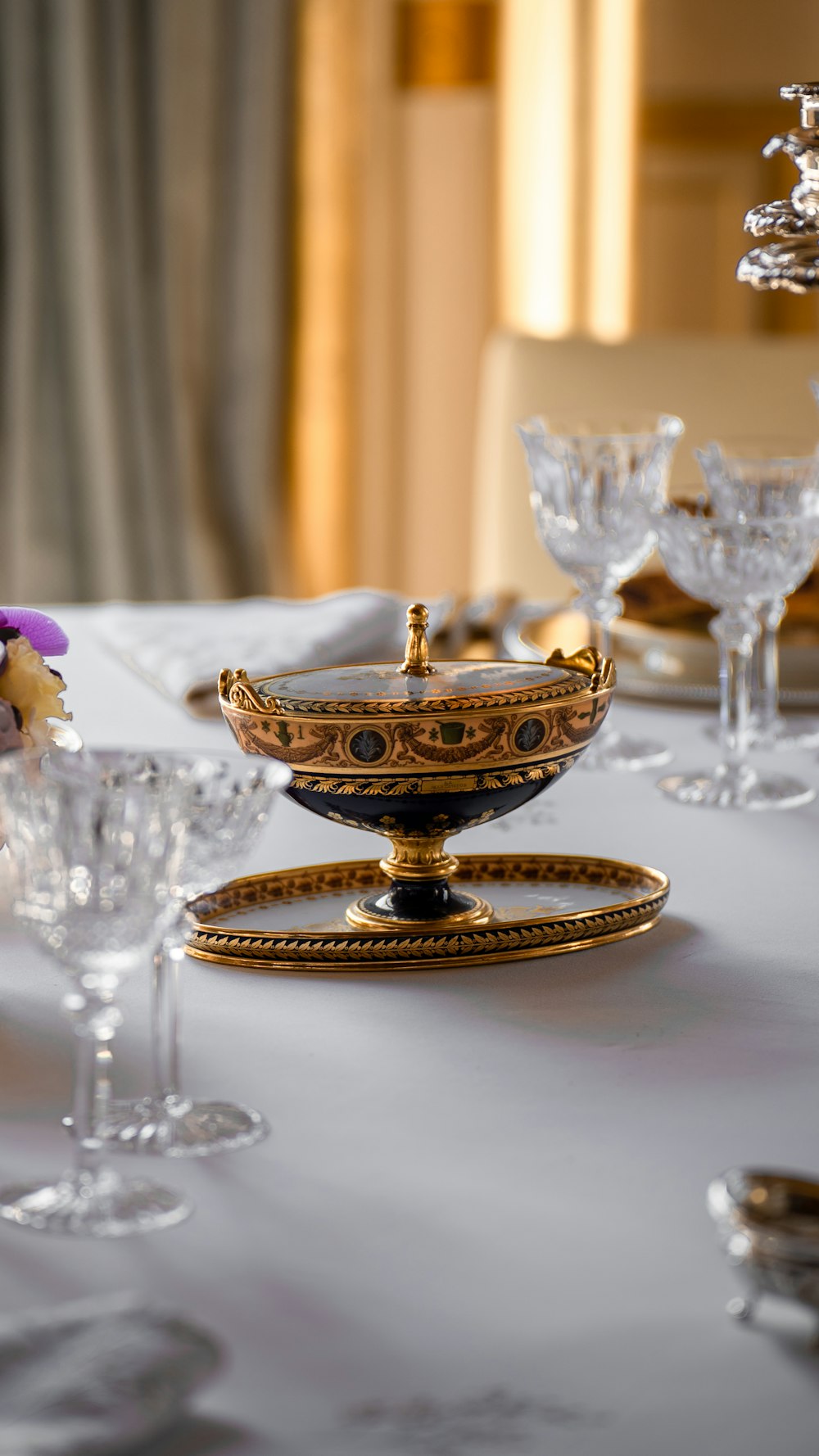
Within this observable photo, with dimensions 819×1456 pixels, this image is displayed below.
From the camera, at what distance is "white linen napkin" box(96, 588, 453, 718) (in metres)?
1.21

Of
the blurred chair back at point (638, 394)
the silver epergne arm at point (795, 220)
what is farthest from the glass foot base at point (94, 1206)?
the blurred chair back at point (638, 394)

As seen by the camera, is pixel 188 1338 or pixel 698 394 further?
pixel 698 394

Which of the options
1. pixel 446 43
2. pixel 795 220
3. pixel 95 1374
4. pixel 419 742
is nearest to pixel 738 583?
pixel 795 220

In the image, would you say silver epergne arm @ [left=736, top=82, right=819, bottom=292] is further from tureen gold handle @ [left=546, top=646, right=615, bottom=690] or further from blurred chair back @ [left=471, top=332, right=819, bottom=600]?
blurred chair back @ [left=471, top=332, right=819, bottom=600]

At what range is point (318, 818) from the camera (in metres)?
0.95

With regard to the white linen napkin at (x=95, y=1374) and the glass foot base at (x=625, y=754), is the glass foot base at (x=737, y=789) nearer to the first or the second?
the glass foot base at (x=625, y=754)

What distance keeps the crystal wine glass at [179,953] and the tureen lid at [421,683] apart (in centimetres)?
16

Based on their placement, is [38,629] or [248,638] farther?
[248,638]

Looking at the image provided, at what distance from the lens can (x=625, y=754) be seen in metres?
1.10

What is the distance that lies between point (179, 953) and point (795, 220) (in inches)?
18.0

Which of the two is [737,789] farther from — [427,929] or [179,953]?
[179,953]

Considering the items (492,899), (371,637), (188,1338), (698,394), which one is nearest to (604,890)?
(492,899)

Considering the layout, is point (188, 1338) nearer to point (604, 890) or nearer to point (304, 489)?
point (604, 890)

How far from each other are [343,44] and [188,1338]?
2960 mm
